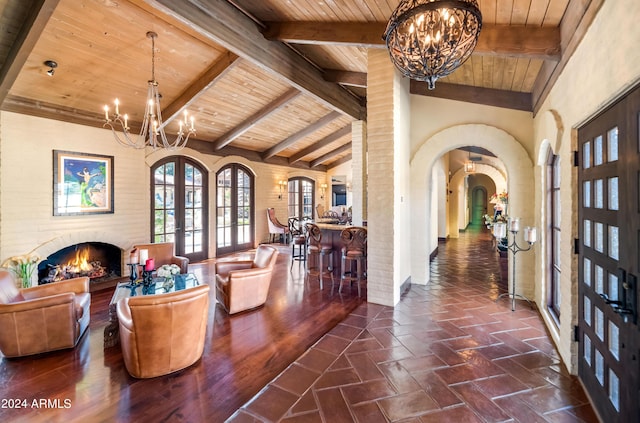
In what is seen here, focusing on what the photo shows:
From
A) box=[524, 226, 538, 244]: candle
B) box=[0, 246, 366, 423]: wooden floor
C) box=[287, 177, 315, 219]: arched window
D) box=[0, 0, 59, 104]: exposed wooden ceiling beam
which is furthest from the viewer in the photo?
box=[287, 177, 315, 219]: arched window

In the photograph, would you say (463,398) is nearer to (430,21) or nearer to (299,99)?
(430,21)

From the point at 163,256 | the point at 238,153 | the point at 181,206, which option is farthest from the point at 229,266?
the point at 238,153

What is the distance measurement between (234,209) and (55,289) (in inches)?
209

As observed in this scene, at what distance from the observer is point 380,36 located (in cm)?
345

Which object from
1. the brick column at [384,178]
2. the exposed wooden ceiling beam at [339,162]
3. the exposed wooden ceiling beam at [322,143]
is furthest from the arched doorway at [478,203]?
the brick column at [384,178]

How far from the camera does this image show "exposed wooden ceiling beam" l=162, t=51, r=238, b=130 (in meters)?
4.53

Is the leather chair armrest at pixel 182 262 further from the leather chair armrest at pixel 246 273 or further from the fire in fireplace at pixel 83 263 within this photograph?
the fire in fireplace at pixel 83 263

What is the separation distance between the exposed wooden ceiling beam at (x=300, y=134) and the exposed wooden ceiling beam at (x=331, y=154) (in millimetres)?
2410

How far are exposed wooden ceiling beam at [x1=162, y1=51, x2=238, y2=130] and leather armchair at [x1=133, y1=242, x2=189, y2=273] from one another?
6.91 feet

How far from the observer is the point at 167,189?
6.84 m

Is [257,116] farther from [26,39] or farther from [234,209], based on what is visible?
[26,39]

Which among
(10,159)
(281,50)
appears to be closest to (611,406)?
(281,50)

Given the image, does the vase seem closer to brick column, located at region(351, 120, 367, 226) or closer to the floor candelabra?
brick column, located at region(351, 120, 367, 226)

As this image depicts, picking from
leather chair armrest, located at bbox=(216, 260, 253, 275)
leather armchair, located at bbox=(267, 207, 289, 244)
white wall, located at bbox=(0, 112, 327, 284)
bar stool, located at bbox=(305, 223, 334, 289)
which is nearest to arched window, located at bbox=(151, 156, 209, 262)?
white wall, located at bbox=(0, 112, 327, 284)
